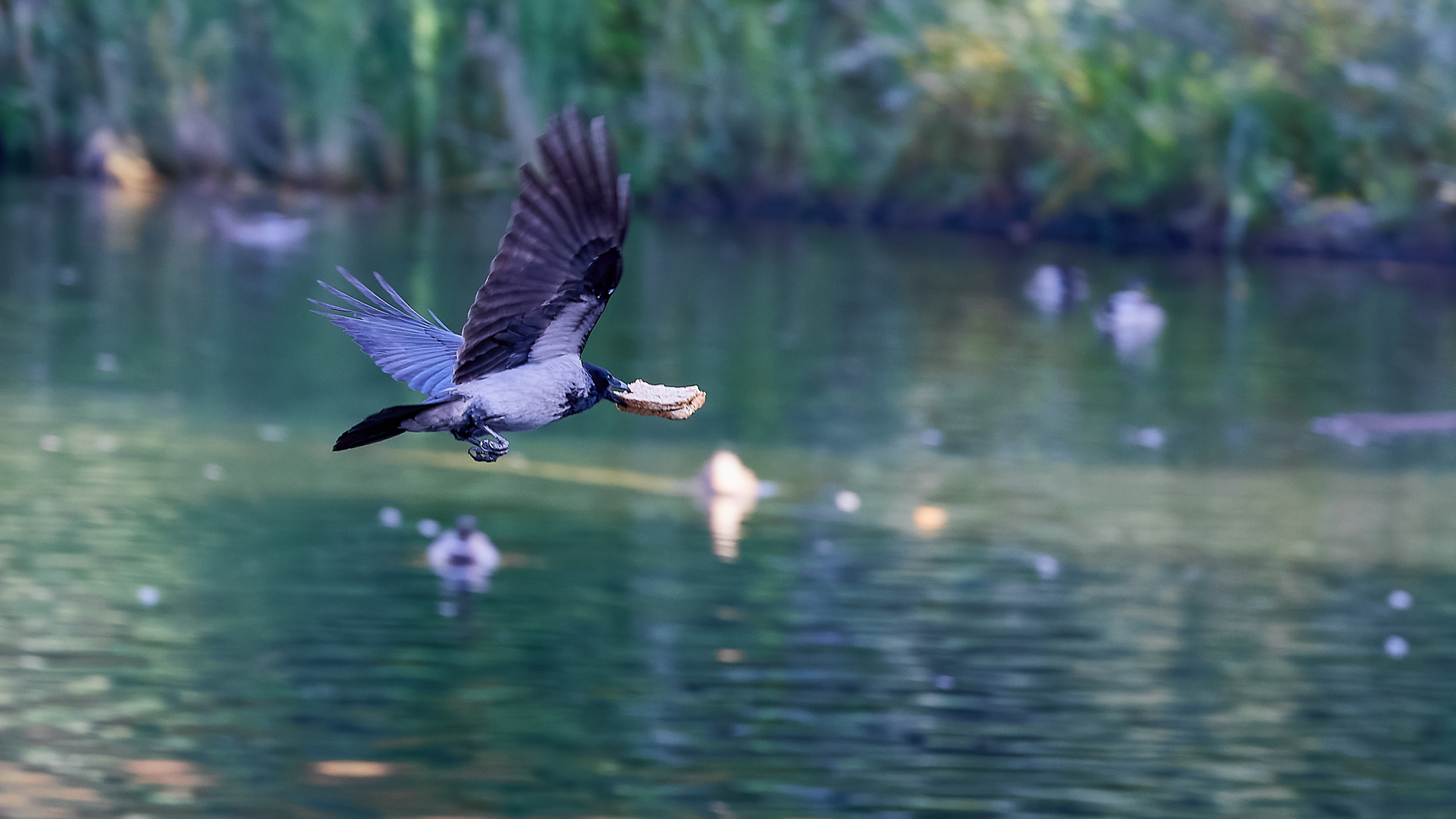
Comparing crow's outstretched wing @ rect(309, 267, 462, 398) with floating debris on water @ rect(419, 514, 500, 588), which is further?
floating debris on water @ rect(419, 514, 500, 588)

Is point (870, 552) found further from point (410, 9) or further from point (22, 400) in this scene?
point (410, 9)

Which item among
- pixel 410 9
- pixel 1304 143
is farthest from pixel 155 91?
pixel 1304 143

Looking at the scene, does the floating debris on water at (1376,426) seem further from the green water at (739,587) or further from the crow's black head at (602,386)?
the crow's black head at (602,386)

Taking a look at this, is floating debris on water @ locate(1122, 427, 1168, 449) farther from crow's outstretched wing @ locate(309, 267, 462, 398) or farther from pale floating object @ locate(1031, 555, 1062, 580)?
crow's outstretched wing @ locate(309, 267, 462, 398)

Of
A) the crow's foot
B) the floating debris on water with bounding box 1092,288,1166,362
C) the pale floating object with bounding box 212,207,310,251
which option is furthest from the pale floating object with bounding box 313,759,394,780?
the pale floating object with bounding box 212,207,310,251

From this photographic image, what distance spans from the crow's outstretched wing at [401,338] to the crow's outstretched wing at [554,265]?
35cm

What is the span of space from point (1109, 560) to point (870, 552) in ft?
6.02

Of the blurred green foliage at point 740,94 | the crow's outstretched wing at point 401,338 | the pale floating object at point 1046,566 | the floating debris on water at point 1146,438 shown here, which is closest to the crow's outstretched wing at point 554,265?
the crow's outstretched wing at point 401,338

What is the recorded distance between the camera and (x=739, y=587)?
15211 mm

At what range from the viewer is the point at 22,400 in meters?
20.7

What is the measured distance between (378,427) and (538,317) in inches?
17.7

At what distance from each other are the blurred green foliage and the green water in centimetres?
1226

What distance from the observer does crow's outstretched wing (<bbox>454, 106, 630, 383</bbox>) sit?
15.3ft

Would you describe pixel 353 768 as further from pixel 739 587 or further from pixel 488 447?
pixel 488 447
